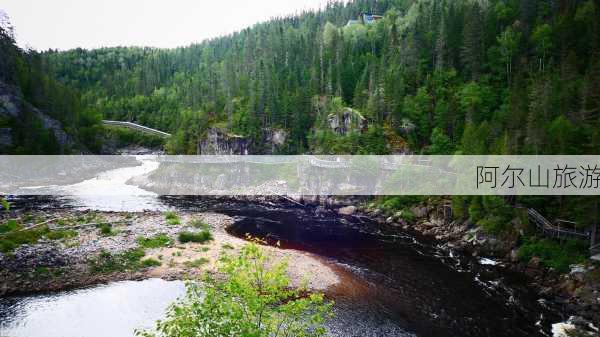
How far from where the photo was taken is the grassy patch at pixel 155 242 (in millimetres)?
45781

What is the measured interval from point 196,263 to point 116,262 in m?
8.23

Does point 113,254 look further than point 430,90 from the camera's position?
No

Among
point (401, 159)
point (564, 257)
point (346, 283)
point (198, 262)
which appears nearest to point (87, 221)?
point (198, 262)

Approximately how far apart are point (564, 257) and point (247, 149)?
235 feet

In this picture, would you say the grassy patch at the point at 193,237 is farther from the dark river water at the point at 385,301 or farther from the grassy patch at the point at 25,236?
the grassy patch at the point at 25,236

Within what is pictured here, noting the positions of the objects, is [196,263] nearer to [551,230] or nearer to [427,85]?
[551,230]

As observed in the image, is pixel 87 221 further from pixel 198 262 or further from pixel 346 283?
pixel 346 283

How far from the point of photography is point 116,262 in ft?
133

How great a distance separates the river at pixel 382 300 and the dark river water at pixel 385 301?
0.25ft

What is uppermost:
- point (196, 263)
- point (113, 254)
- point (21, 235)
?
point (21, 235)

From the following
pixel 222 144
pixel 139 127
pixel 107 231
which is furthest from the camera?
pixel 139 127

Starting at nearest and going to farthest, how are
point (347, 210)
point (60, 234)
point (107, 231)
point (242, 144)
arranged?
point (60, 234) < point (107, 231) < point (347, 210) < point (242, 144)

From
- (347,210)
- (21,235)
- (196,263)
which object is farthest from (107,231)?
(347,210)

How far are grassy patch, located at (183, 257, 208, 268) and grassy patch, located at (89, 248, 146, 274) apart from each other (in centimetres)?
471
